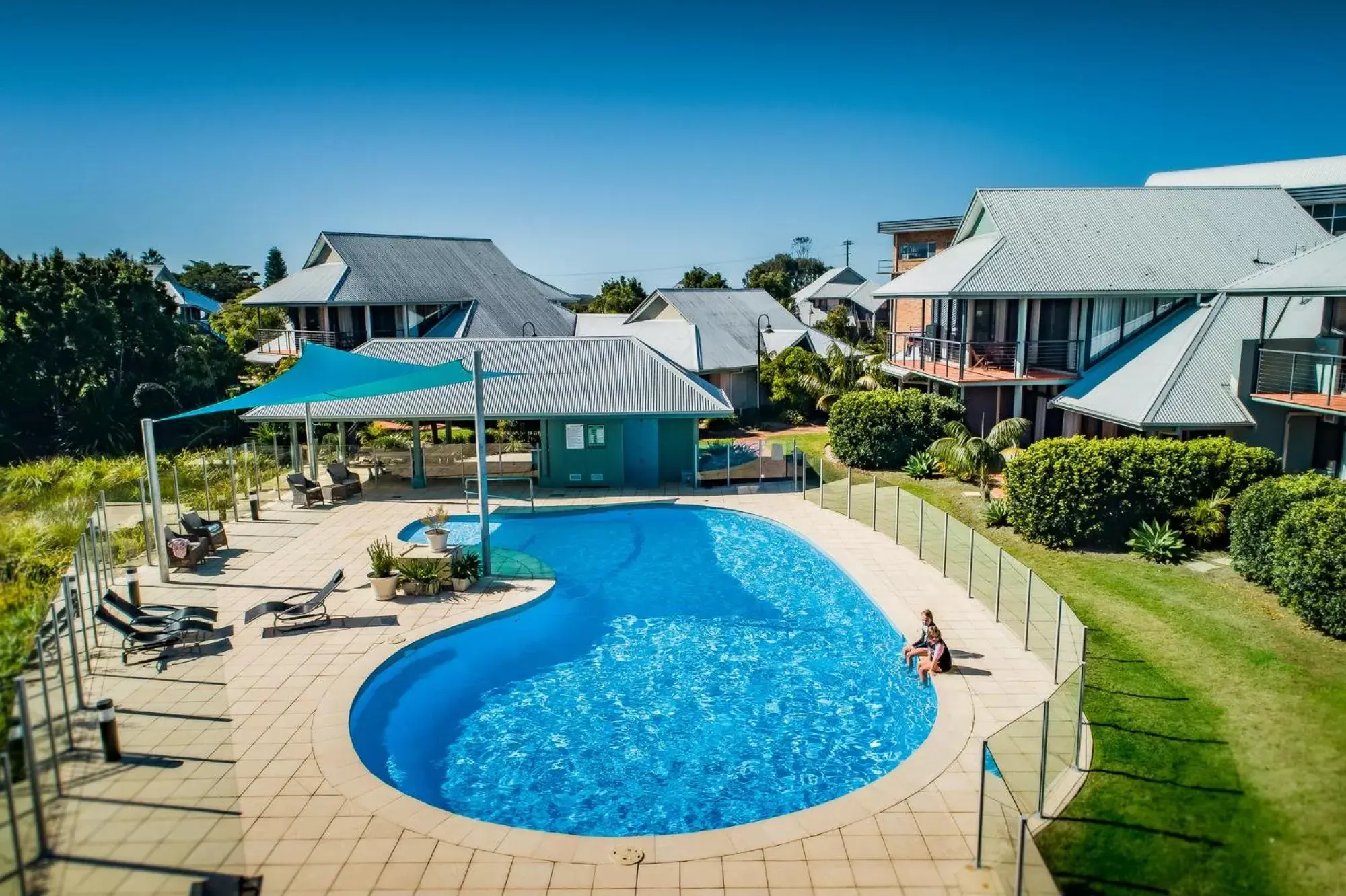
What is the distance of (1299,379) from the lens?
2120 centimetres

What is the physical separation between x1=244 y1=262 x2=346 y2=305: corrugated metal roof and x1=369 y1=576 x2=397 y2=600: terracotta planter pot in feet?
73.0

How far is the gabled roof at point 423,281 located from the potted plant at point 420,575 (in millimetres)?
21049

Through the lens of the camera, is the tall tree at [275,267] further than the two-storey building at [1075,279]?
Yes

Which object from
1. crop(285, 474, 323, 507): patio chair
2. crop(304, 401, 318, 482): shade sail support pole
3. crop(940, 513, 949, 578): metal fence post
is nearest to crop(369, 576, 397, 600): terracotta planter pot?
crop(285, 474, 323, 507): patio chair

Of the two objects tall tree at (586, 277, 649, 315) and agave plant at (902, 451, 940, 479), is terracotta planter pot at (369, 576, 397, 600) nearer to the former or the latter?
agave plant at (902, 451, 940, 479)

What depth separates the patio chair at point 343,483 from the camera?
24484 millimetres

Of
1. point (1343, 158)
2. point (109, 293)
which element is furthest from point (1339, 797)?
point (109, 293)

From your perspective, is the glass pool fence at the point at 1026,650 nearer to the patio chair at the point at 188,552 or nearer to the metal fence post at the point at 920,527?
the metal fence post at the point at 920,527

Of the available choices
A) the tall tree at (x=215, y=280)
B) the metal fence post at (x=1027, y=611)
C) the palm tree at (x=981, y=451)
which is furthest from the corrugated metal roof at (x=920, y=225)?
the tall tree at (x=215, y=280)

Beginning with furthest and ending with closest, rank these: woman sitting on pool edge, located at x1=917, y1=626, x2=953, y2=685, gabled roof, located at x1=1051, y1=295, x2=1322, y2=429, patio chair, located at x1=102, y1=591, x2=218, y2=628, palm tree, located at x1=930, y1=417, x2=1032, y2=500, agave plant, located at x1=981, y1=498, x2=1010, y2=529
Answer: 1. palm tree, located at x1=930, y1=417, x2=1032, y2=500
2. gabled roof, located at x1=1051, y1=295, x2=1322, y2=429
3. agave plant, located at x1=981, y1=498, x2=1010, y2=529
4. patio chair, located at x1=102, y1=591, x2=218, y2=628
5. woman sitting on pool edge, located at x1=917, y1=626, x2=953, y2=685

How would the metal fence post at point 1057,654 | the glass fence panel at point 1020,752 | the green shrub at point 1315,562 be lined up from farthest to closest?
1. the green shrub at point 1315,562
2. the metal fence post at point 1057,654
3. the glass fence panel at point 1020,752

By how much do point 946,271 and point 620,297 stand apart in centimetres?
3427

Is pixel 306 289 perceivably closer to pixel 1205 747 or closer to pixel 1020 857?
pixel 1205 747

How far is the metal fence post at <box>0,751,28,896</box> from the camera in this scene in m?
6.68
